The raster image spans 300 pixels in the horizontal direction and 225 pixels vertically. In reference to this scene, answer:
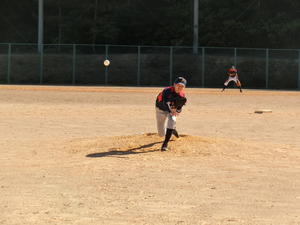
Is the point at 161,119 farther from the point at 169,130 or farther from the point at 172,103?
the point at 169,130

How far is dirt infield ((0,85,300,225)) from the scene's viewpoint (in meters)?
7.22

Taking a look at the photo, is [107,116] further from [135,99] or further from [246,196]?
[246,196]

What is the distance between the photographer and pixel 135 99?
29.0m

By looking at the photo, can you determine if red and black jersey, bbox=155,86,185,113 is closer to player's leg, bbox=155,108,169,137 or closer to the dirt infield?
player's leg, bbox=155,108,169,137

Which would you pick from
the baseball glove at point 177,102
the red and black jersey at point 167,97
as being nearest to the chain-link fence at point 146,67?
the red and black jersey at point 167,97

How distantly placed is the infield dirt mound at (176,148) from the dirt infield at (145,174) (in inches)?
0.8

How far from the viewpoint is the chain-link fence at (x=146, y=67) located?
144 ft

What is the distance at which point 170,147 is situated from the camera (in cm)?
1197

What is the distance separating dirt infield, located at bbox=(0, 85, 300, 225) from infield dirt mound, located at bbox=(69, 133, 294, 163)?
2cm

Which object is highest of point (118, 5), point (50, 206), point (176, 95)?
point (118, 5)

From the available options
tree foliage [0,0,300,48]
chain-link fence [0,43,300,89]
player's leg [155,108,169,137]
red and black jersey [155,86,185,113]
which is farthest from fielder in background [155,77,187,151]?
tree foliage [0,0,300,48]

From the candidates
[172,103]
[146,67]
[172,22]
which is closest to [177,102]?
[172,103]

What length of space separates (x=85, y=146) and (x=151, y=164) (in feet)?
7.59

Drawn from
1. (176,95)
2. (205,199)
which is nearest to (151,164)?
(176,95)
